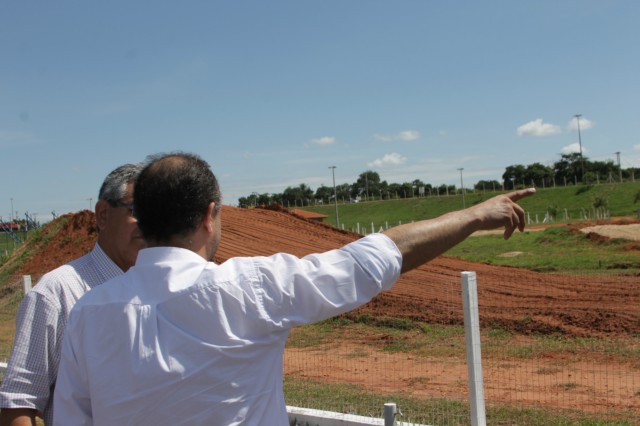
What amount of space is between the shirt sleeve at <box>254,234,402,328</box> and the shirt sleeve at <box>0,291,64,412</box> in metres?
1.19

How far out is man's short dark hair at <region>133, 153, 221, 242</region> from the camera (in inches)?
68.7

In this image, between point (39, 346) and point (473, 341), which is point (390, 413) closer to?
point (473, 341)

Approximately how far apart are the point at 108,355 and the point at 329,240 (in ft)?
69.7

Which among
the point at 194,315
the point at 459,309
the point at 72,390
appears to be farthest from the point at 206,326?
the point at 459,309

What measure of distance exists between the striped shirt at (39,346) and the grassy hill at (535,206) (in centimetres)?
5324

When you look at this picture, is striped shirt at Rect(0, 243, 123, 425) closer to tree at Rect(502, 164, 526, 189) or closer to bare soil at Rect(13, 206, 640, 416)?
bare soil at Rect(13, 206, 640, 416)

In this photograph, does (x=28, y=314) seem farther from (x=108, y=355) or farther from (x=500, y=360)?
(x=500, y=360)

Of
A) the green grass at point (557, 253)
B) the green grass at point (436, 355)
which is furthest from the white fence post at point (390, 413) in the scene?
the green grass at point (557, 253)

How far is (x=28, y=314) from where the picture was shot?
2.41 metres

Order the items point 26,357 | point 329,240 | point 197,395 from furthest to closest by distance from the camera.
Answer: point 329,240 < point 26,357 < point 197,395

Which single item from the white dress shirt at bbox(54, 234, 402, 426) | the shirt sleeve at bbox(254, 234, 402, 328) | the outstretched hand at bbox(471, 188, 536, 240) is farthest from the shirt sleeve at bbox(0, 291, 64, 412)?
the outstretched hand at bbox(471, 188, 536, 240)

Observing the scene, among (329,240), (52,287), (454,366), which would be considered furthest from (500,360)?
(329,240)

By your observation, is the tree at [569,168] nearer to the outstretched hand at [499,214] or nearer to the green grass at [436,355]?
Result: the green grass at [436,355]

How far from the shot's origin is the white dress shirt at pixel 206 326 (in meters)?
1.59
